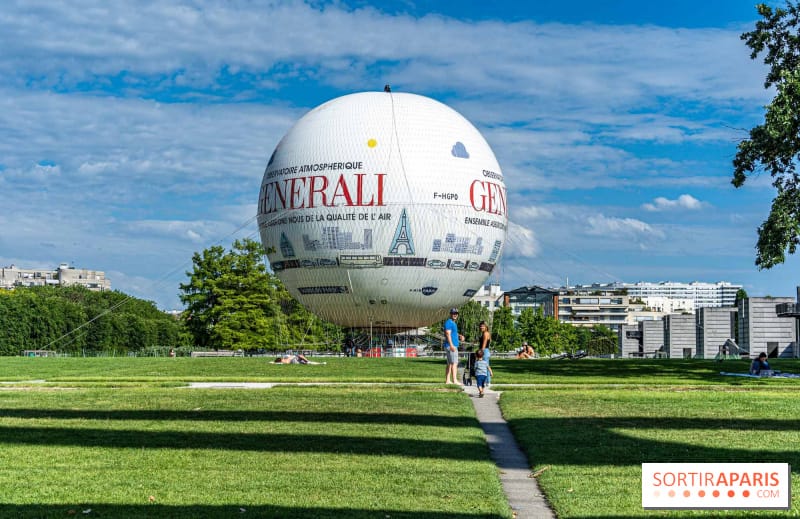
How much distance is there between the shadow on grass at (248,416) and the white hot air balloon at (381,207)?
34.5m

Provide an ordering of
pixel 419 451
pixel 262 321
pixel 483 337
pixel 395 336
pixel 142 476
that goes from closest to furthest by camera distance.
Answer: pixel 142 476
pixel 419 451
pixel 483 337
pixel 395 336
pixel 262 321

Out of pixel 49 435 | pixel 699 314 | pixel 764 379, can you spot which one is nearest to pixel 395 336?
pixel 699 314

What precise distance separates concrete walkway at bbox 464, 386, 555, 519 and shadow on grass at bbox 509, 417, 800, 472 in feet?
0.60

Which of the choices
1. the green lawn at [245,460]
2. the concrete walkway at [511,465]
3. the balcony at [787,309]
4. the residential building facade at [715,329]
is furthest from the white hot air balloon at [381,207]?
the green lawn at [245,460]

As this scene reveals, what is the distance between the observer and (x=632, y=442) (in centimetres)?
1285

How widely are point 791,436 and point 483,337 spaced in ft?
32.9

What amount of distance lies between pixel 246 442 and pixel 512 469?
3.59 meters

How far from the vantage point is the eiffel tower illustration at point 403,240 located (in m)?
51.3

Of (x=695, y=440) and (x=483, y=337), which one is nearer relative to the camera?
(x=695, y=440)

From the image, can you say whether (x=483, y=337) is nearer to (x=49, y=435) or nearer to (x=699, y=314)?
(x=49, y=435)

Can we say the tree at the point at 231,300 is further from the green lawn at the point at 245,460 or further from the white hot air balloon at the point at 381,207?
the green lawn at the point at 245,460

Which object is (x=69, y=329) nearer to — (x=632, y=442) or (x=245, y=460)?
(x=245, y=460)

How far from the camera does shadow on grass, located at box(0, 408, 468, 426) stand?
15516mm

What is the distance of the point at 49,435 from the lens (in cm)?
1368
